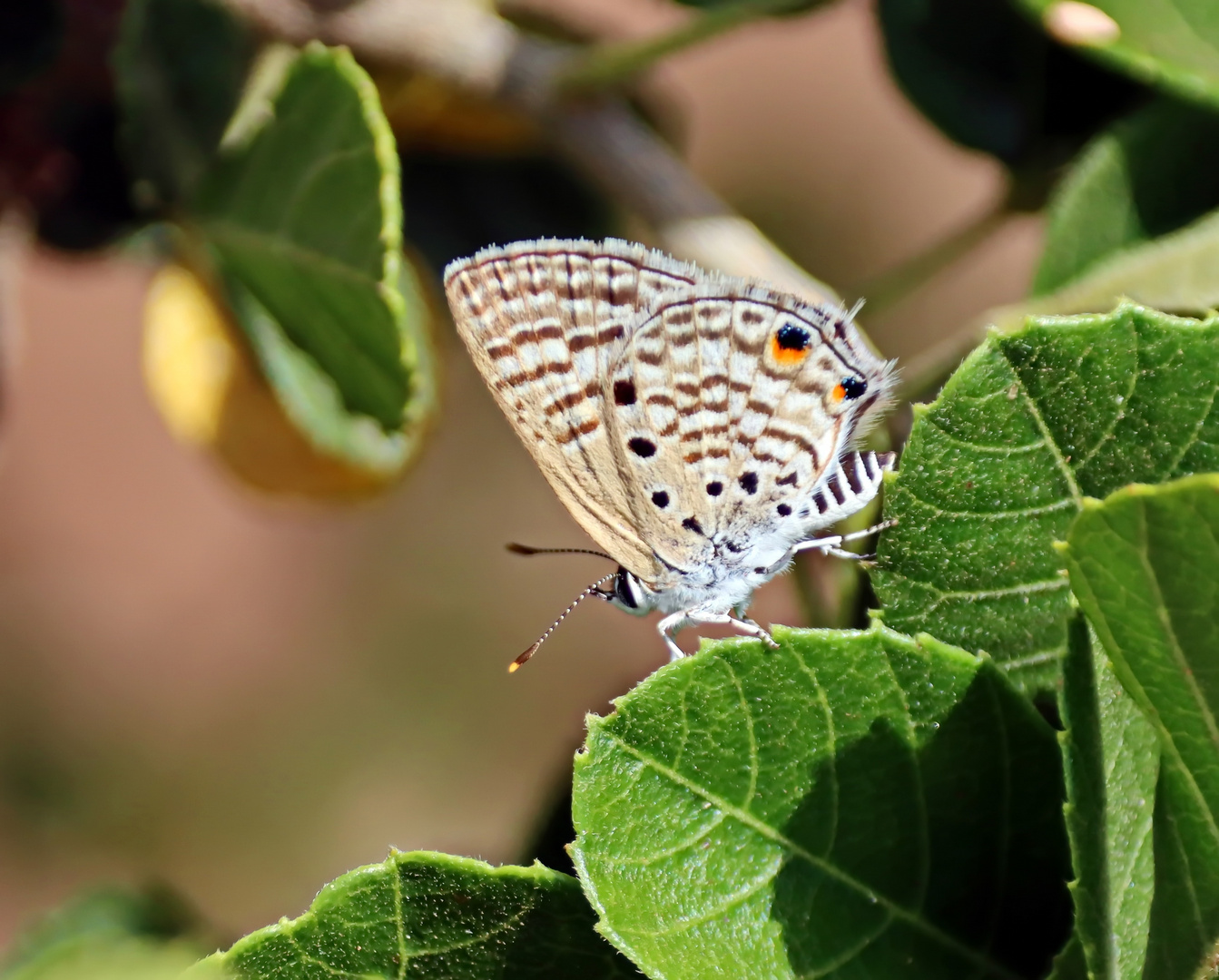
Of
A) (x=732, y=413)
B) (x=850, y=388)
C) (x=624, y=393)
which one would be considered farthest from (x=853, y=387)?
(x=624, y=393)

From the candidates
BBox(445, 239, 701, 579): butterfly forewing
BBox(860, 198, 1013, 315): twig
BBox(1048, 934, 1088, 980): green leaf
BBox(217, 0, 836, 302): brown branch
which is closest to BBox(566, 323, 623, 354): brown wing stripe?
BBox(445, 239, 701, 579): butterfly forewing

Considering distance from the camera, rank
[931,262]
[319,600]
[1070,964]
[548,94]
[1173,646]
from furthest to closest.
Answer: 1. [319,600]
2. [931,262]
3. [548,94]
4. [1070,964]
5. [1173,646]

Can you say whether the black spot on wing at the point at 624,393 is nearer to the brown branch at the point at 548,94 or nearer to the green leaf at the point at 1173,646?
the brown branch at the point at 548,94

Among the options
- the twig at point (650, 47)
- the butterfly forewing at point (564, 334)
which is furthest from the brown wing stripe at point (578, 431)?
the twig at point (650, 47)

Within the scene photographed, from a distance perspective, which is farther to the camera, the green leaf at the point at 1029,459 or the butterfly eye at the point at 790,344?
the butterfly eye at the point at 790,344

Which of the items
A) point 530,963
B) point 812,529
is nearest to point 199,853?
point 812,529

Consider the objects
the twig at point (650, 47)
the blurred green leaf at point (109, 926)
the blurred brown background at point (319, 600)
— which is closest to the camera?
the twig at point (650, 47)

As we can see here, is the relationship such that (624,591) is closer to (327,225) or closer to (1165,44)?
(327,225)
